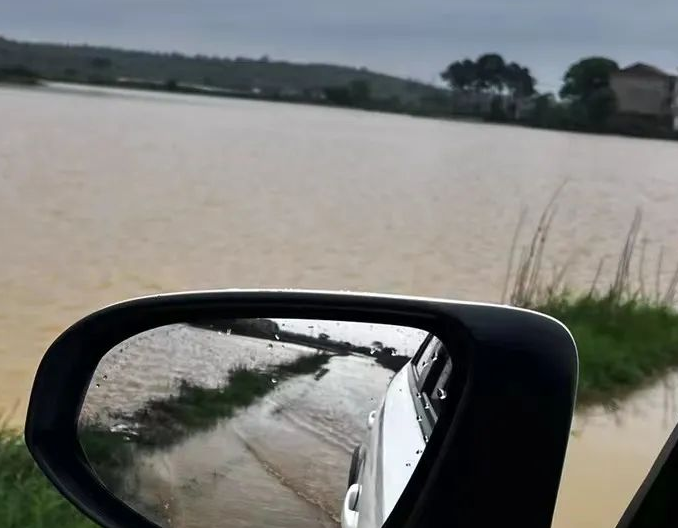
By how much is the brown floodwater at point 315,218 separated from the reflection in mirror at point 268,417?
1.85 metres

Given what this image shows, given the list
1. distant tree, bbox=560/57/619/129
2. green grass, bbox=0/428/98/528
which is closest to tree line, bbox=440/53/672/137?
distant tree, bbox=560/57/619/129

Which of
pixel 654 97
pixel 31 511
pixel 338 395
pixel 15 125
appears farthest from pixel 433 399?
pixel 15 125

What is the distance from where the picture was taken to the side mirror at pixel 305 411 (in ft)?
3.29

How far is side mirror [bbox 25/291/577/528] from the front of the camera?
1.00 m

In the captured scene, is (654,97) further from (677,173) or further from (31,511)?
(677,173)

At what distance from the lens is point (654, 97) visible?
22.0 ft

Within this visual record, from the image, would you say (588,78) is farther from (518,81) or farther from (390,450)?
(390,450)

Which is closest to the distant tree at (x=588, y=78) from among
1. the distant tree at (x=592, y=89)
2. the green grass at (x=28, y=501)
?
the distant tree at (x=592, y=89)

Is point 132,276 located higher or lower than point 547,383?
lower

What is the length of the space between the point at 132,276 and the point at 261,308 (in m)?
10.4

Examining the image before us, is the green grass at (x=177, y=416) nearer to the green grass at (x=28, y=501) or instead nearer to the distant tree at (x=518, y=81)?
the green grass at (x=28, y=501)

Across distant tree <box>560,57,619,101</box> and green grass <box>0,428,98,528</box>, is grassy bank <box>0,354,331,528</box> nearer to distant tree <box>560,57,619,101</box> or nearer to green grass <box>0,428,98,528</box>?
green grass <box>0,428,98,528</box>

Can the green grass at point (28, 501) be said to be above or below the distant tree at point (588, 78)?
below

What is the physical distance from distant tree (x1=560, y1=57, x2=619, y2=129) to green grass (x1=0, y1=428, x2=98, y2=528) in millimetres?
4445
